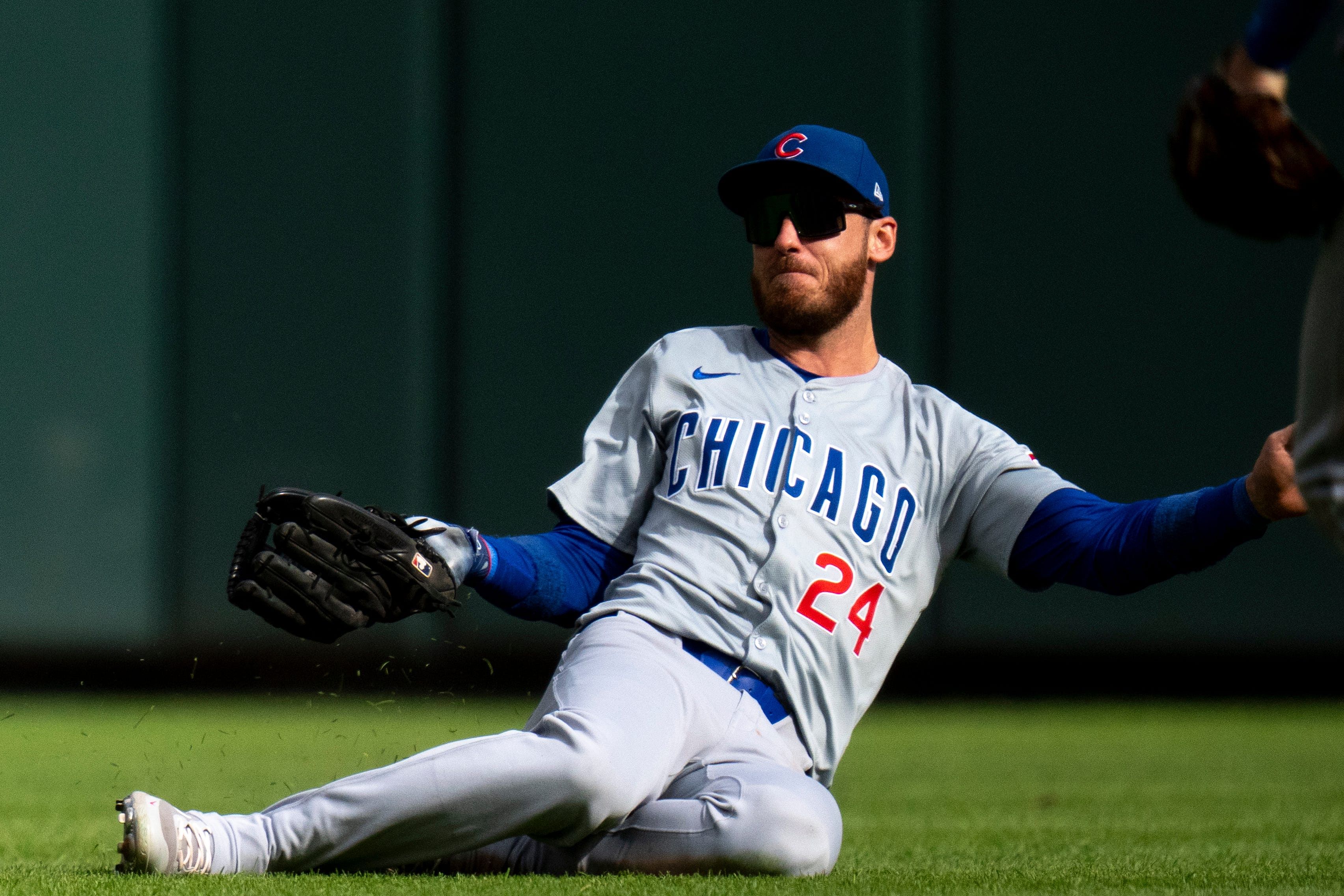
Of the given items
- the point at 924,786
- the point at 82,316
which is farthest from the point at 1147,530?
the point at 82,316

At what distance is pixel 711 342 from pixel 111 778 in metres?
2.63

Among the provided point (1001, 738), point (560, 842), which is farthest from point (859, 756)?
point (560, 842)

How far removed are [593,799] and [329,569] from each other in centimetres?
66

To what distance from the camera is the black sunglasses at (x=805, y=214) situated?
122 inches

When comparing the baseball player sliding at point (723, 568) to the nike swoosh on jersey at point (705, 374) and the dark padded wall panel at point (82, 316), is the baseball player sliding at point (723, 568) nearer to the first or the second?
the nike swoosh on jersey at point (705, 374)

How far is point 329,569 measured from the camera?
2748mm

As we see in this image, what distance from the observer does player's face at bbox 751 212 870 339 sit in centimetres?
309

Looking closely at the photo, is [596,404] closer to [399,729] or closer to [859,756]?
[399,729]

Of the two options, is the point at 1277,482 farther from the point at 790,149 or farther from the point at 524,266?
the point at 524,266

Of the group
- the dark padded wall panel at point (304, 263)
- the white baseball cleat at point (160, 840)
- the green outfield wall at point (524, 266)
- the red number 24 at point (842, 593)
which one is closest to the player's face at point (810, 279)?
the red number 24 at point (842, 593)

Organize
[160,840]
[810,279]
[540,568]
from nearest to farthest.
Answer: [160,840] → [540,568] → [810,279]

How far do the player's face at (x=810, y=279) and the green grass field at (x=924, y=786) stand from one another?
1.03 meters

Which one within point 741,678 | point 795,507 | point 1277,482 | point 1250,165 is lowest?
point 741,678

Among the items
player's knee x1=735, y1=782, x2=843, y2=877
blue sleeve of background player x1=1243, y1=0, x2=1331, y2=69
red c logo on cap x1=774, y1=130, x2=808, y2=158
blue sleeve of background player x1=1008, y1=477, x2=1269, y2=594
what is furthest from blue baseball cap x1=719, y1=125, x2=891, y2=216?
blue sleeve of background player x1=1243, y1=0, x2=1331, y2=69
